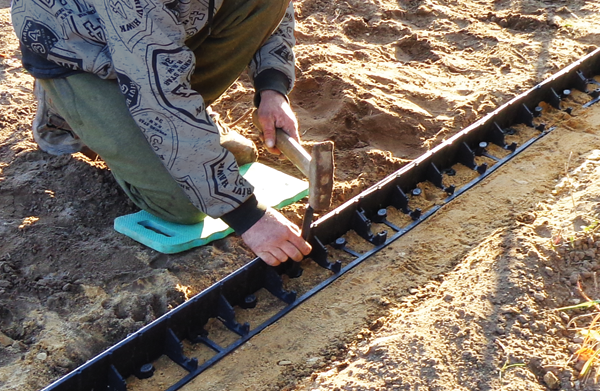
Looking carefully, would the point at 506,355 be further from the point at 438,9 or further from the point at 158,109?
the point at 438,9

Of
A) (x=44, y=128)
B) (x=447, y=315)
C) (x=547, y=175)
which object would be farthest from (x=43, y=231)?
(x=547, y=175)

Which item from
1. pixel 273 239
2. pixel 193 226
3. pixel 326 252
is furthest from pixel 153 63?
pixel 326 252

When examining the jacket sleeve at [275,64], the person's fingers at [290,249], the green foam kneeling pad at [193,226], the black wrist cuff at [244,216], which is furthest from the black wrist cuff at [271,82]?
the person's fingers at [290,249]

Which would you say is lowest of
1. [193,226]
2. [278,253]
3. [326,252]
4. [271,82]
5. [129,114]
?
[193,226]

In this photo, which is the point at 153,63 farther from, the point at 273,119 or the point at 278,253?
the point at 278,253

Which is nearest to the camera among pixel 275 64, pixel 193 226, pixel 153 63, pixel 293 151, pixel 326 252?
pixel 153 63

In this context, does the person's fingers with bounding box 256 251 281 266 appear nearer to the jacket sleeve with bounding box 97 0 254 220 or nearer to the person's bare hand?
the person's bare hand

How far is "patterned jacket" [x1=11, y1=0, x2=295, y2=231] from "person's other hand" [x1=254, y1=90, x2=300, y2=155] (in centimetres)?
39

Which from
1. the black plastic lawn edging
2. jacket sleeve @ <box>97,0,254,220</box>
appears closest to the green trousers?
jacket sleeve @ <box>97,0,254,220</box>

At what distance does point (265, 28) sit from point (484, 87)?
1.70 meters

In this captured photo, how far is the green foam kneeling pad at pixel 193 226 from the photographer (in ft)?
9.61

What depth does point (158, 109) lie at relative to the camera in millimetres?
2418

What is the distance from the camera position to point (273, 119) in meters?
2.95

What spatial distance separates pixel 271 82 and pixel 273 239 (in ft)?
2.96
